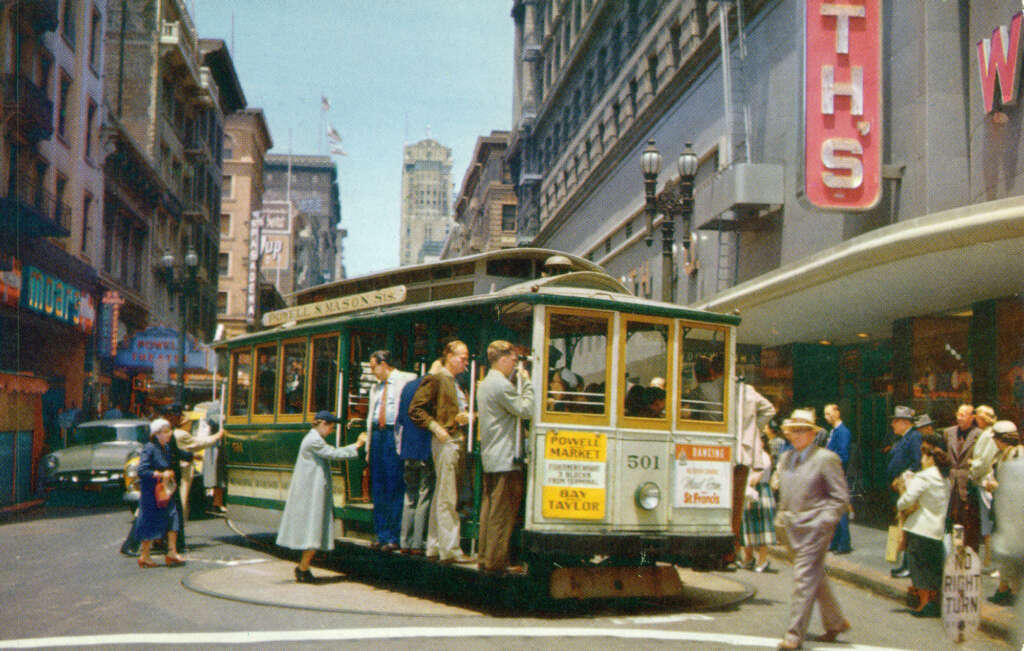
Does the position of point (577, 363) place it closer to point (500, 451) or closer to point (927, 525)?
point (500, 451)

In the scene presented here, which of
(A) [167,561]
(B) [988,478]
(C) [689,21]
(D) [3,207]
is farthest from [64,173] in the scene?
(B) [988,478]

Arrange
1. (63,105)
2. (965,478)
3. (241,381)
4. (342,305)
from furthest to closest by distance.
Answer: (63,105)
(241,381)
(342,305)
(965,478)

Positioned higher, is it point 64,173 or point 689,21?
point 689,21

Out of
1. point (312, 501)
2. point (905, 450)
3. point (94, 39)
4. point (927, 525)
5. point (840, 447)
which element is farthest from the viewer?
point (94, 39)

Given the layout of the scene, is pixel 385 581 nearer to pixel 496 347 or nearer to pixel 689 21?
pixel 496 347

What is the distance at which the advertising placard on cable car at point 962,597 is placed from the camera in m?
8.35

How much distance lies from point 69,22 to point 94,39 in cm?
330

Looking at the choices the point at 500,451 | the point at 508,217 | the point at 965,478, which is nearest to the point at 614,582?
the point at 500,451

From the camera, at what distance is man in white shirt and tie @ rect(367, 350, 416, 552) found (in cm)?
1094

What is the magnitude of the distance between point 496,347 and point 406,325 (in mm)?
2425

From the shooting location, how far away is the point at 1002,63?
44.3 feet

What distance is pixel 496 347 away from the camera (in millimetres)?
9664

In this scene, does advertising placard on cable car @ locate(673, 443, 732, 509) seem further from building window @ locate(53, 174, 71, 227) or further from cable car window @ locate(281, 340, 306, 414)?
building window @ locate(53, 174, 71, 227)

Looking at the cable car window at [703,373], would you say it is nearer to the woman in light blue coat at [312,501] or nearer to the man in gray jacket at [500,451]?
the man in gray jacket at [500,451]
